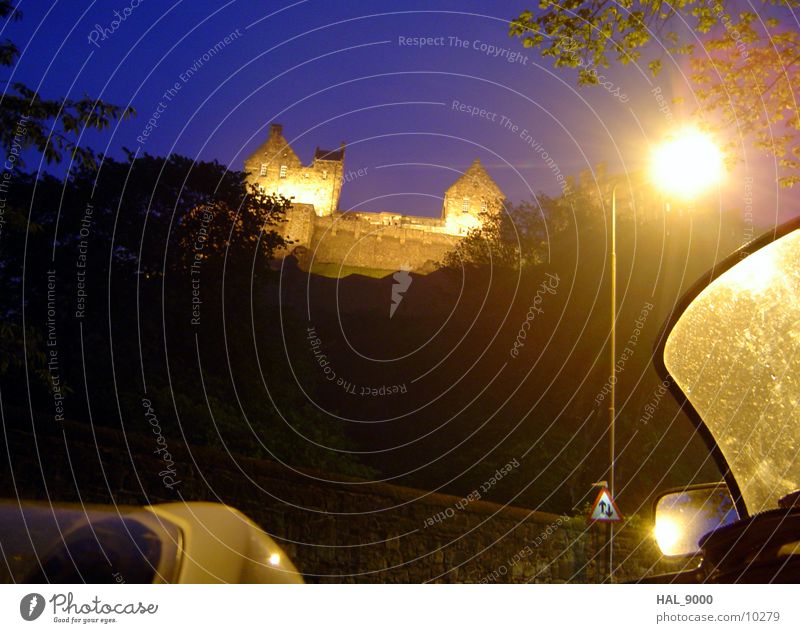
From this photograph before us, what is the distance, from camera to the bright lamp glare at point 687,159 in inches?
456

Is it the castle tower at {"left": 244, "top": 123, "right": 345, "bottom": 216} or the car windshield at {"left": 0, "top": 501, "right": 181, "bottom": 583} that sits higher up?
the castle tower at {"left": 244, "top": 123, "right": 345, "bottom": 216}

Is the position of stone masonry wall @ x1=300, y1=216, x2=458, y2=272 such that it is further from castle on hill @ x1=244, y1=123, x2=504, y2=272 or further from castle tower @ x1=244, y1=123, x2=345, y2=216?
castle tower @ x1=244, y1=123, x2=345, y2=216

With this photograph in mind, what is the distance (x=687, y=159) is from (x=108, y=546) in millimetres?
11189

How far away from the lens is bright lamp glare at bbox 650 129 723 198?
11.6 m

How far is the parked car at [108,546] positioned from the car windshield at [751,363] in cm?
163

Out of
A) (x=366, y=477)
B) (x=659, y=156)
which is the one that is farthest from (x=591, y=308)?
(x=659, y=156)

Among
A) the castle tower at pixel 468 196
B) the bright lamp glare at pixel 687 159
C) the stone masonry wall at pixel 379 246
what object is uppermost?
the castle tower at pixel 468 196

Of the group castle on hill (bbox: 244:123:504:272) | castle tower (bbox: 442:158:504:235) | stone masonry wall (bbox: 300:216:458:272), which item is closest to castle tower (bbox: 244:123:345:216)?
castle on hill (bbox: 244:123:504:272)

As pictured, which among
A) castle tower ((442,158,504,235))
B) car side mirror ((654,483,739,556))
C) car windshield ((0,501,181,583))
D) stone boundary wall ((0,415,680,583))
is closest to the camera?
car windshield ((0,501,181,583))

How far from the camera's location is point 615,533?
52.7 feet

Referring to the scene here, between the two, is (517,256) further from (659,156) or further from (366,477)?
(659,156)

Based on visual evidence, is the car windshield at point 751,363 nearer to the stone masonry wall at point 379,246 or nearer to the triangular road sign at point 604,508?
the triangular road sign at point 604,508

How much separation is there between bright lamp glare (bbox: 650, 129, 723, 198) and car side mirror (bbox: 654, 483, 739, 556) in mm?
9620

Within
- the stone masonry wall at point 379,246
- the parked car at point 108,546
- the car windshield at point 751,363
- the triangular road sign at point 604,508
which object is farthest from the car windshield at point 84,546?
the stone masonry wall at point 379,246
